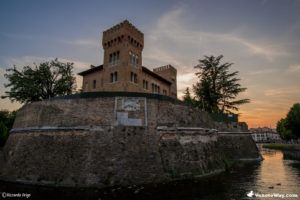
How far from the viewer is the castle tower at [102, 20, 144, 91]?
3150 cm

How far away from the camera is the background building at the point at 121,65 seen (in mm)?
31609

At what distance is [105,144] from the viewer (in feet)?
52.9

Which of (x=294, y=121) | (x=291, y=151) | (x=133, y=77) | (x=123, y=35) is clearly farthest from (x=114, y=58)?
(x=294, y=121)

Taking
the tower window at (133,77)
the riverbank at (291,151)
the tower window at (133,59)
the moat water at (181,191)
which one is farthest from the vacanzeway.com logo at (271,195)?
the riverbank at (291,151)

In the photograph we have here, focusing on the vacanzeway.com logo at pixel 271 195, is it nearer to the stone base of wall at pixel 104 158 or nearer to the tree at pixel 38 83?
the stone base of wall at pixel 104 158

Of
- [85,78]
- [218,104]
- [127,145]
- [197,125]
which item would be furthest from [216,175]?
[85,78]

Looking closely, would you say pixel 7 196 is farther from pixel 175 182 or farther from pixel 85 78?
pixel 85 78

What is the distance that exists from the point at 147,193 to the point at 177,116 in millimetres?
8477

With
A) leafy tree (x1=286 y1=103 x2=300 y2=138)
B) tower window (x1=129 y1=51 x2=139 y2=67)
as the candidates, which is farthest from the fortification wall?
leafy tree (x1=286 y1=103 x2=300 y2=138)

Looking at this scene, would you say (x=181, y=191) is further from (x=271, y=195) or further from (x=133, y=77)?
(x=133, y=77)

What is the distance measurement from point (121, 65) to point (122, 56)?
4.87 feet

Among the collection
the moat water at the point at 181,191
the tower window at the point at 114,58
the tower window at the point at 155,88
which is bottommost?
the moat water at the point at 181,191

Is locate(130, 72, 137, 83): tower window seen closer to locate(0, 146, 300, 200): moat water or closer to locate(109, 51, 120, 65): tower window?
locate(109, 51, 120, 65): tower window

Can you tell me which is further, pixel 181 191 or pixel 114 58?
pixel 114 58
